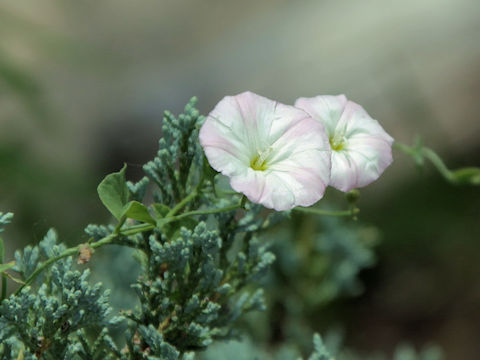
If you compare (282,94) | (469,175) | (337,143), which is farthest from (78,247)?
(282,94)

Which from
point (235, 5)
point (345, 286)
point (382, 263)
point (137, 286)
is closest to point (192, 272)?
point (137, 286)

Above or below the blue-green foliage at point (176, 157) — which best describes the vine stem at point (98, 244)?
below

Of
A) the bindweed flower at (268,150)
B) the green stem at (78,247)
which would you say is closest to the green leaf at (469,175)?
the bindweed flower at (268,150)

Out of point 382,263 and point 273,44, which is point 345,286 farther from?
point 273,44

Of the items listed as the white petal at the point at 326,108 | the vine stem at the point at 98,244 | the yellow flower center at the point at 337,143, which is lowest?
the yellow flower center at the point at 337,143

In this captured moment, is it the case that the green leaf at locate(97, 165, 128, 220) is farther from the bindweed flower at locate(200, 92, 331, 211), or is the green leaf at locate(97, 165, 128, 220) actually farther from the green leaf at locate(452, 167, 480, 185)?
the green leaf at locate(452, 167, 480, 185)

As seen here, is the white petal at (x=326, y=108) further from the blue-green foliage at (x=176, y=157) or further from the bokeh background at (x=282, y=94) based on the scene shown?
the bokeh background at (x=282, y=94)
